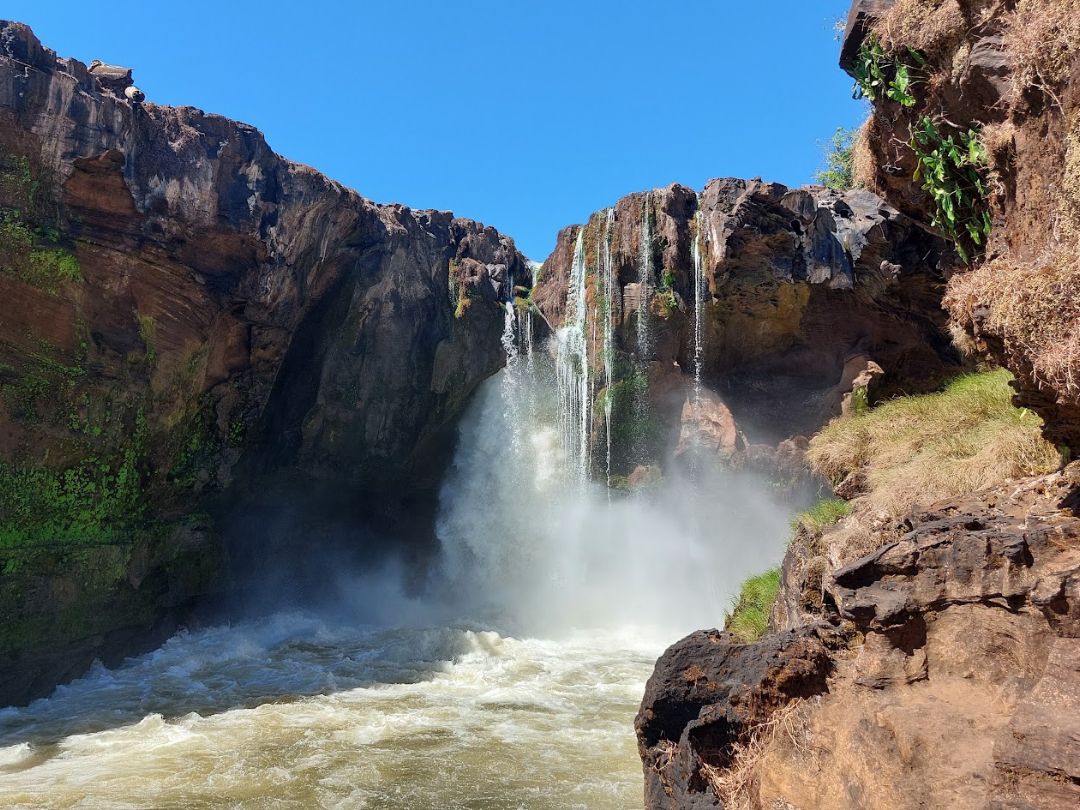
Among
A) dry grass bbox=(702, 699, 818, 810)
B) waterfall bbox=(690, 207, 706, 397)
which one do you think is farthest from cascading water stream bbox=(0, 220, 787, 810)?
dry grass bbox=(702, 699, 818, 810)

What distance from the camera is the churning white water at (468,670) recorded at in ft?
24.9

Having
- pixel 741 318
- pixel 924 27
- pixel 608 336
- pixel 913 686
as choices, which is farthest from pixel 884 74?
pixel 608 336

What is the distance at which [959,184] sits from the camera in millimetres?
5645

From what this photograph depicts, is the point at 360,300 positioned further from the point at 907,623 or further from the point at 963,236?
the point at 907,623

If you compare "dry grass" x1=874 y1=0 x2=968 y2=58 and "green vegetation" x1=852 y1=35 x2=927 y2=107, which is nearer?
"dry grass" x1=874 y1=0 x2=968 y2=58

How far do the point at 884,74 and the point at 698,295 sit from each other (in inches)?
467

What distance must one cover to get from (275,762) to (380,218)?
567 inches

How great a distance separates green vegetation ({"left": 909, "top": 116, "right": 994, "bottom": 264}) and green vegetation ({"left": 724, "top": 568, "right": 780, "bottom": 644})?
4525 millimetres

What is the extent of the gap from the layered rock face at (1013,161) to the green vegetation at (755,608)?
4.71 m

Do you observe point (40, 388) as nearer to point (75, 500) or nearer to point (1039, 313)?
point (75, 500)

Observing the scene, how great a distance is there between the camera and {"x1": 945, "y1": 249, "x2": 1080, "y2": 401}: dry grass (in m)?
3.89

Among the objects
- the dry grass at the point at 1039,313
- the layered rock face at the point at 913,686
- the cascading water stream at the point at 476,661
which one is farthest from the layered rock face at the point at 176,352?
the dry grass at the point at 1039,313

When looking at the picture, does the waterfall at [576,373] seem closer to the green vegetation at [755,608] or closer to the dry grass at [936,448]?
the dry grass at [936,448]

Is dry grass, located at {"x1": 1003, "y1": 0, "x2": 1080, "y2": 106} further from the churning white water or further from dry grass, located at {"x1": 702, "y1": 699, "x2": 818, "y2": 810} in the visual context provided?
the churning white water
